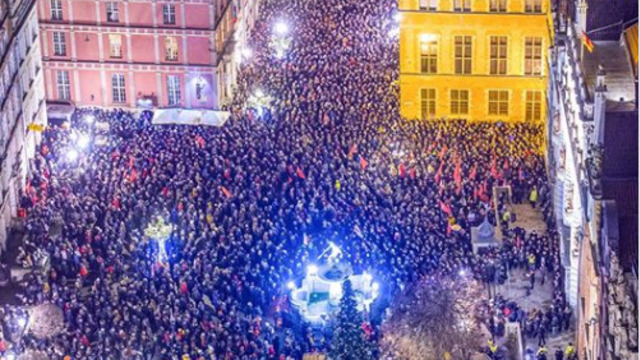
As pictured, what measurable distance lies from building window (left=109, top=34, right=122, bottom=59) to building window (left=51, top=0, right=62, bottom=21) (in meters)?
3.95

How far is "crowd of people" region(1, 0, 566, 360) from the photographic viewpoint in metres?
73.9

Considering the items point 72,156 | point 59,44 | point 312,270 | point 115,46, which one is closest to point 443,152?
point 312,270

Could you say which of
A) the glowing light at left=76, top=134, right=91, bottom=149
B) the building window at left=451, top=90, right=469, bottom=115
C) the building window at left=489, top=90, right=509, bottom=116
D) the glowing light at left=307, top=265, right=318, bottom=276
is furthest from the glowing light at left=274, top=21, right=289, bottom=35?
the glowing light at left=307, top=265, right=318, bottom=276

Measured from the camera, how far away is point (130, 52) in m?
111

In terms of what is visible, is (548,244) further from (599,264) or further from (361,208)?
(599,264)

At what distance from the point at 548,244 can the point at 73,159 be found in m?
31.4

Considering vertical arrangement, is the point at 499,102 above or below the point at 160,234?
above

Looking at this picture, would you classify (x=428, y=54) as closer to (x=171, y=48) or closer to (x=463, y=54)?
(x=463, y=54)

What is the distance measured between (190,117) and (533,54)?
23543 mm

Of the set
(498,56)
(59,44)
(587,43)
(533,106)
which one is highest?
(587,43)

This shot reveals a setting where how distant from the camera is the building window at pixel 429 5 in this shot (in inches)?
4060

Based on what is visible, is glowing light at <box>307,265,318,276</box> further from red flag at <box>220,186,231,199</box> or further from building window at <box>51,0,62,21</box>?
building window at <box>51,0,62,21</box>

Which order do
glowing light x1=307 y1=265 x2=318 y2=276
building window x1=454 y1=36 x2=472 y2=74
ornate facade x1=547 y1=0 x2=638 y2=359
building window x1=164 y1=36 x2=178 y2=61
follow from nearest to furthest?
ornate facade x1=547 y1=0 x2=638 y2=359 < glowing light x1=307 y1=265 x2=318 y2=276 < building window x1=454 y1=36 x2=472 y2=74 < building window x1=164 y1=36 x2=178 y2=61

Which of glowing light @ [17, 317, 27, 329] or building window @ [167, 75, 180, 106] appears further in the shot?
building window @ [167, 75, 180, 106]
